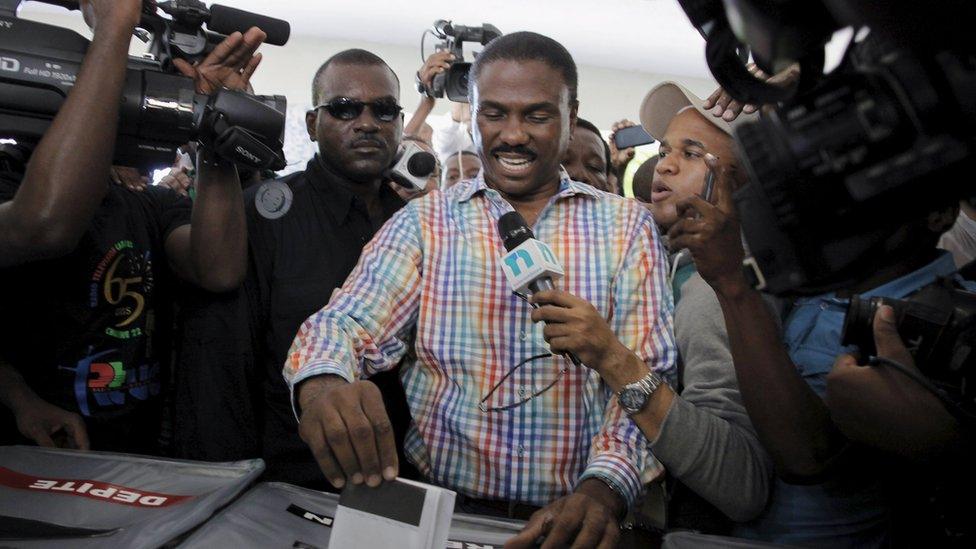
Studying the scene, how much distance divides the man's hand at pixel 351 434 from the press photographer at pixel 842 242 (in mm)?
474

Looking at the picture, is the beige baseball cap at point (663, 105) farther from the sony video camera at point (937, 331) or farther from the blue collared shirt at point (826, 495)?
the sony video camera at point (937, 331)

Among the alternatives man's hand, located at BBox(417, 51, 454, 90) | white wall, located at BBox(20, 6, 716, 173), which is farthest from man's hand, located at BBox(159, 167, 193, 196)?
white wall, located at BBox(20, 6, 716, 173)

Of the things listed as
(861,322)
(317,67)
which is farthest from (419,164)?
(317,67)

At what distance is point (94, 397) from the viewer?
1.48m

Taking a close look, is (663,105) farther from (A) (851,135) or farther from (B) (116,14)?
(A) (851,135)

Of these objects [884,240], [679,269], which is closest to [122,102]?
[679,269]

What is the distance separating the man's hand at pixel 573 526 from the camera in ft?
3.43

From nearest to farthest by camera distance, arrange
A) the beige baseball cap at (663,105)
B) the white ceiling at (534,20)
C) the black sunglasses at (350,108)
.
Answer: the beige baseball cap at (663,105), the black sunglasses at (350,108), the white ceiling at (534,20)

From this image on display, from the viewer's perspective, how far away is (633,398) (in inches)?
47.1

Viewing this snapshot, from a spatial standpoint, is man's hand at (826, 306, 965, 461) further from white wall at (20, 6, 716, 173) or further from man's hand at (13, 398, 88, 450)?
white wall at (20, 6, 716, 173)

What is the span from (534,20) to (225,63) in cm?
453

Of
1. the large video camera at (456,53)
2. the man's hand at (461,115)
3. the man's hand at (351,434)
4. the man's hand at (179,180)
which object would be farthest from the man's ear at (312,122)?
the man's hand at (461,115)

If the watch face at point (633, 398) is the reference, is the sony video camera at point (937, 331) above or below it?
above

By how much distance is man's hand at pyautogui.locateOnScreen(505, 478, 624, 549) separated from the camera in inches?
41.2
